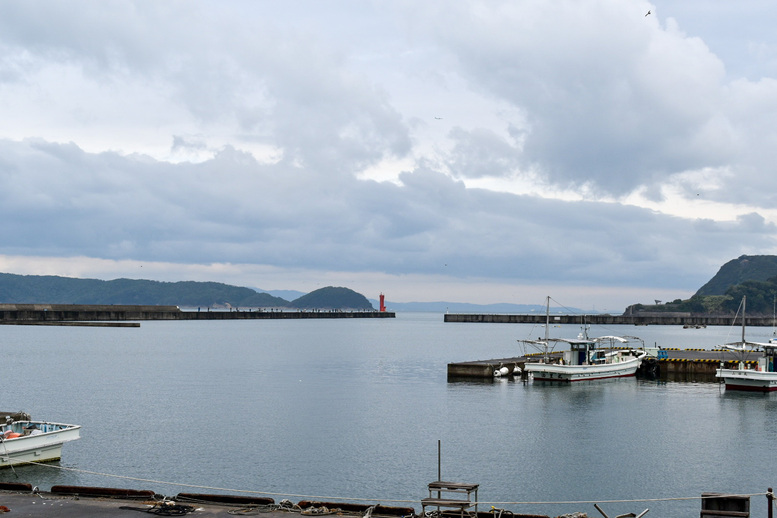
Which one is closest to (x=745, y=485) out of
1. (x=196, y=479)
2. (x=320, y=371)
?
(x=196, y=479)

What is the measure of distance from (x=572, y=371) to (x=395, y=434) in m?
36.0

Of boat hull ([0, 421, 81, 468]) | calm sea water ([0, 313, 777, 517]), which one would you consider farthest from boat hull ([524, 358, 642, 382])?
boat hull ([0, 421, 81, 468])

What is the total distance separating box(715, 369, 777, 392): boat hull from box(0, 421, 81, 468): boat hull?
5982cm

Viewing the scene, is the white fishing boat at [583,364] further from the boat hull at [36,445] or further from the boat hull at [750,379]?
the boat hull at [36,445]

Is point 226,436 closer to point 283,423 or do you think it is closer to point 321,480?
point 283,423

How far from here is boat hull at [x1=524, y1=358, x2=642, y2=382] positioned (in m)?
79.5

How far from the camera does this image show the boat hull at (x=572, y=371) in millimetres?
79500

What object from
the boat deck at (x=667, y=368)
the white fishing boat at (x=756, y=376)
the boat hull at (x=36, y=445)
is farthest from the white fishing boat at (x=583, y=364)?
the boat hull at (x=36, y=445)

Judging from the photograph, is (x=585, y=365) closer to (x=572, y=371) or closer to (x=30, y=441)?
(x=572, y=371)

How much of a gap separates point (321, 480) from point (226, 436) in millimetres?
12943

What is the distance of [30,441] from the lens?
35.9 meters

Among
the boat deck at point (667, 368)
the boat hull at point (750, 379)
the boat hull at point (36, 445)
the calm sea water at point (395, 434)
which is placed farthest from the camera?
the boat deck at point (667, 368)

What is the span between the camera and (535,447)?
149ft

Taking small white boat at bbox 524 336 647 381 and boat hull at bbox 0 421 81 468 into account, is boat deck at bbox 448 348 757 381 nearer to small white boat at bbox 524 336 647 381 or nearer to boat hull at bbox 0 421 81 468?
small white boat at bbox 524 336 647 381
